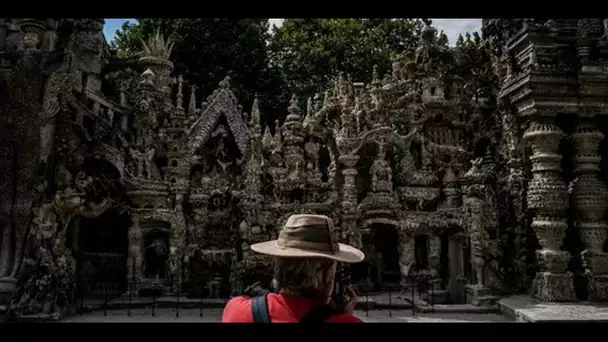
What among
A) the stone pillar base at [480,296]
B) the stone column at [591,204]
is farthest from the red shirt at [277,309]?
the stone column at [591,204]

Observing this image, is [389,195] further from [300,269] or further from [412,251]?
[300,269]

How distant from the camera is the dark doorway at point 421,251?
14.5 meters

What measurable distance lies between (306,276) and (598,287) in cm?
1168

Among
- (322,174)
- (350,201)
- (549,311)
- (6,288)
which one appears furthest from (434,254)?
(6,288)

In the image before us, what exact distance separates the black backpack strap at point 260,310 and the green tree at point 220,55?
1928 cm

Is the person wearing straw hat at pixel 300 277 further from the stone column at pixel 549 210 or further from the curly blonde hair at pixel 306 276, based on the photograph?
→ the stone column at pixel 549 210

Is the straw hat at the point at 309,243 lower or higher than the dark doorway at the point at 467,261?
higher

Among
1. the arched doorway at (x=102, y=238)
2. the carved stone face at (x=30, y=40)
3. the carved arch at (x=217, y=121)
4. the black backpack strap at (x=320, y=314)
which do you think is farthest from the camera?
the carved arch at (x=217, y=121)

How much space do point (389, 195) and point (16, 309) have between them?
929 cm

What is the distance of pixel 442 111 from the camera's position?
1459 cm

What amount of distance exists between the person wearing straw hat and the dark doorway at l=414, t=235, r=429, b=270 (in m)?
12.3

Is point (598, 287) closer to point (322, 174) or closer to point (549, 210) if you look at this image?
point (549, 210)

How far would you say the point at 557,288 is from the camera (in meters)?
11.6
